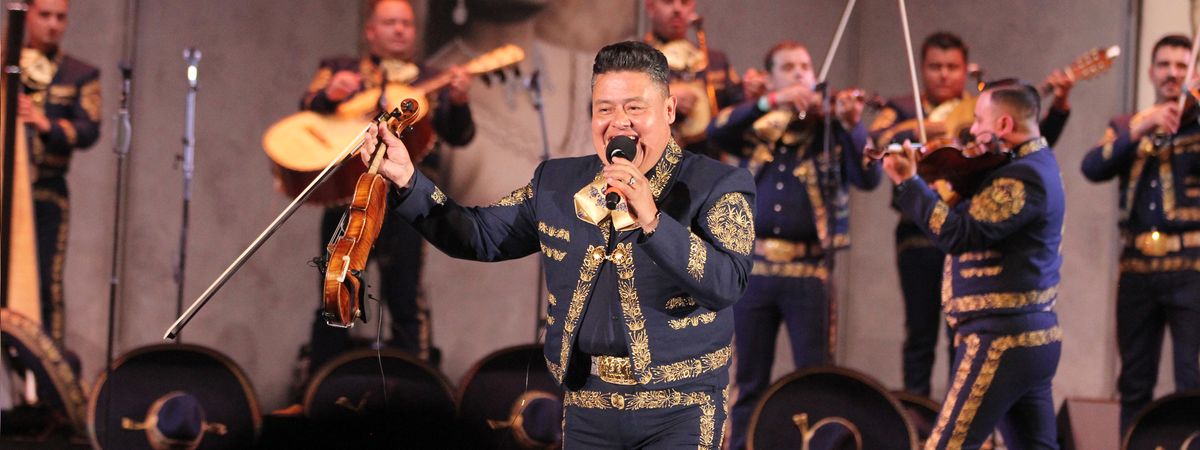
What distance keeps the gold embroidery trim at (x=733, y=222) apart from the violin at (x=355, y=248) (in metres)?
0.65

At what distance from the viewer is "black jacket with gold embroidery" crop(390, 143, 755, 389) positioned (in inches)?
92.5

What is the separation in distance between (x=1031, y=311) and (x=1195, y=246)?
1372 mm

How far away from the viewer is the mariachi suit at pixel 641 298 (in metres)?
2.39

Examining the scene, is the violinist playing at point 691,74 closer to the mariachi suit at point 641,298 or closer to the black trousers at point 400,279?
the black trousers at point 400,279

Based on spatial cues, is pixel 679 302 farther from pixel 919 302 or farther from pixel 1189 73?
pixel 1189 73

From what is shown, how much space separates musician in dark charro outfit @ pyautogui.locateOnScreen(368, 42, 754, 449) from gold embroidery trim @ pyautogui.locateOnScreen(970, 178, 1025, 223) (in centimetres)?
178

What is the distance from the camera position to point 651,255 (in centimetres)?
222

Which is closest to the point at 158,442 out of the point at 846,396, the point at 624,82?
the point at 846,396

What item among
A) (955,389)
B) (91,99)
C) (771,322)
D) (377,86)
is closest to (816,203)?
(771,322)

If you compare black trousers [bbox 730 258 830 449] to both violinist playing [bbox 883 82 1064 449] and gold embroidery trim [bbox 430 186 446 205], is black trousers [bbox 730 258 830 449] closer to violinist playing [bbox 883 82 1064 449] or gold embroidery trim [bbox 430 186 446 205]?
violinist playing [bbox 883 82 1064 449]

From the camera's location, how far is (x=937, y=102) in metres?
5.64

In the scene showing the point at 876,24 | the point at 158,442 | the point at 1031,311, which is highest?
the point at 876,24

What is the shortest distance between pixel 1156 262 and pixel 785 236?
4.95 ft

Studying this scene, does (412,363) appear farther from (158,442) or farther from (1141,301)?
(1141,301)
